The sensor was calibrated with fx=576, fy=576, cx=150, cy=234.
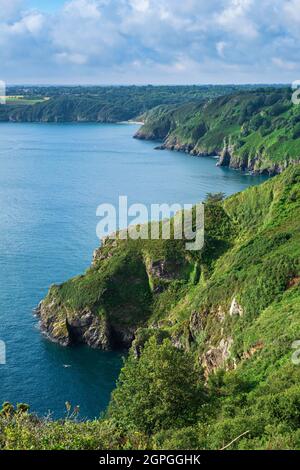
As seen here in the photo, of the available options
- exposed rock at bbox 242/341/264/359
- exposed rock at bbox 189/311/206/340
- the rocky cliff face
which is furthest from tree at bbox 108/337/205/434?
exposed rock at bbox 189/311/206/340

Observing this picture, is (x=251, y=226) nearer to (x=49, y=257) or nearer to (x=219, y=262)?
(x=219, y=262)

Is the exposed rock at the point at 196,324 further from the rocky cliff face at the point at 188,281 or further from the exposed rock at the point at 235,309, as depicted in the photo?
the exposed rock at the point at 235,309

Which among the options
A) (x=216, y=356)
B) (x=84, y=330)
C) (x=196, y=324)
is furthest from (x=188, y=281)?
(x=216, y=356)

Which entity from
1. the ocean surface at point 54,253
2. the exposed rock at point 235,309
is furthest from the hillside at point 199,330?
the ocean surface at point 54,253

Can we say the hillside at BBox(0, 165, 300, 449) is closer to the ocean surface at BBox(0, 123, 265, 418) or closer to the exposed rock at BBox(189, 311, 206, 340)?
the exposed rock at BBox(189, 311, 206, 340)
